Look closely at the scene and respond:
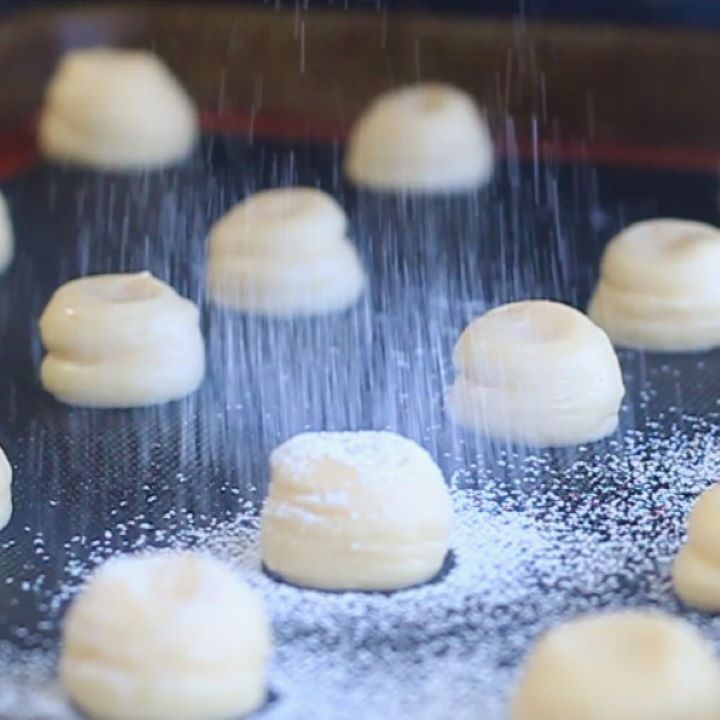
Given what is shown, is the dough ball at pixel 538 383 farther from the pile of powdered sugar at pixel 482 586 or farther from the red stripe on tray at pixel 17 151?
the red stripe on tray at pixel 17 151

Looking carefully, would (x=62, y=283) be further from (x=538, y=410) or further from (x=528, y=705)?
(x=528, y=705)

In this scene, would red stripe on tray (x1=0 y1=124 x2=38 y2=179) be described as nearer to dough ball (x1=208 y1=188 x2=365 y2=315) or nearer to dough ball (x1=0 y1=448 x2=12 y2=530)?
dough ball (x1=208 y1=188 x2=365 y2=315)

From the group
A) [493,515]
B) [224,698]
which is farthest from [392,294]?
[224,698]

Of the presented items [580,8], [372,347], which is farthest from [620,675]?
[580,8]

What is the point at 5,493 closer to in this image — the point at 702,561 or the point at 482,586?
the point at 482,586

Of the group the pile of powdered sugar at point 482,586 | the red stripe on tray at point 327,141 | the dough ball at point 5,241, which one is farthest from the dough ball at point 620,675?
the red stripe on tray at point 327,141

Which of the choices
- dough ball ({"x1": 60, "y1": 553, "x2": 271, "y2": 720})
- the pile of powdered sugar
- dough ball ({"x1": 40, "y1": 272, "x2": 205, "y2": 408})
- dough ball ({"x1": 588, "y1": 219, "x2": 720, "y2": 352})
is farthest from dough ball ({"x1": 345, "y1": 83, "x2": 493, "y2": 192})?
dough ball ({"x1": 60, "y1": 553, "x2": 271, "y2": 720})

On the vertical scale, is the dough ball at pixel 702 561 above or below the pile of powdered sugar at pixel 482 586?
above
